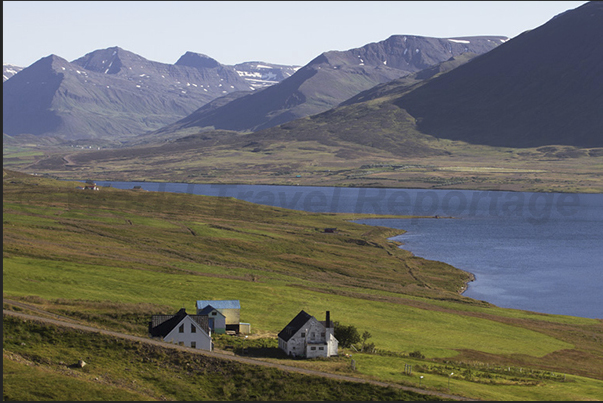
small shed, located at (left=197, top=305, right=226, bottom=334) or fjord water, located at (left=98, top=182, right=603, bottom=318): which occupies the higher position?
small shed, located at (left=197, top=305, right=226, bottom=334)

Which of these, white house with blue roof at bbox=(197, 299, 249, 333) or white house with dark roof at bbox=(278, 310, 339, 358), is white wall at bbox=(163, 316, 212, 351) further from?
white house with blue roof at bbox=(197, 299, 249, 333)

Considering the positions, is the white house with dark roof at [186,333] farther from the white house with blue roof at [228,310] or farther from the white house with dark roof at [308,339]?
the white house with blue roof at [228,310]

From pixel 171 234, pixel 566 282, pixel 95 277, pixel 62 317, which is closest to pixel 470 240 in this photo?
pixel 566 282

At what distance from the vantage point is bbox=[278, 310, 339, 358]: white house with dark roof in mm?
58812

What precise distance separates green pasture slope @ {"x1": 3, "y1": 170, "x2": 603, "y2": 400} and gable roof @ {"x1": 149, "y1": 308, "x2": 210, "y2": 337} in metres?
1.61

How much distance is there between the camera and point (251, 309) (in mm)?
78250

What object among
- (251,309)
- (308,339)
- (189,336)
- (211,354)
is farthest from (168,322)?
(251,309)

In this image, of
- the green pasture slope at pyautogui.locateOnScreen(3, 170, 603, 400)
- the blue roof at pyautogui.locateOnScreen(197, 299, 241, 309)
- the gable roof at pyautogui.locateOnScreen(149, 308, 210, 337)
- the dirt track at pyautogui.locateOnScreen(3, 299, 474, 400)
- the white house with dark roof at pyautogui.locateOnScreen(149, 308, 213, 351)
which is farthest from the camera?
the blue roof at pyautogui.locateOnScreen(197, 299, 241, 309)

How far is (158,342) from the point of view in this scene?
54.6 metres

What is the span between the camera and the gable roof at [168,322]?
57312 millimetres

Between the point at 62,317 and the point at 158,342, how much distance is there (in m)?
10.1

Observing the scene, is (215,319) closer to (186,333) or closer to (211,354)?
(186,333)

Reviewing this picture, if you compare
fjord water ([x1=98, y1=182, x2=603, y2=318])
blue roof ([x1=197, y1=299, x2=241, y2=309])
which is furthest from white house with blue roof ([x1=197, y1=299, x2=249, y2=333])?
fjord water ([x1=98, y1=182, x2=603, y2=318])

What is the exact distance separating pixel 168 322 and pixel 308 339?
11.5 m
